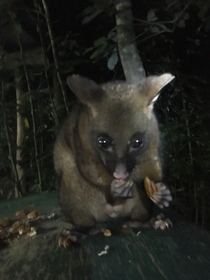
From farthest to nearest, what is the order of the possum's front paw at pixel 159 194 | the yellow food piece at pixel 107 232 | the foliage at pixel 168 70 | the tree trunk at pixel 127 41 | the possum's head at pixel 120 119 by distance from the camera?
the foliage at pixel 168 70
the tree trunk at pixel 127 41
the yellow food piece at pixel 107 232
the possum's front paw at pixel 159 194
the possum's head at pixel 120 119

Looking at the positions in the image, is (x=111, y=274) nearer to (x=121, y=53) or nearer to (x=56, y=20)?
(x=121, y=53)

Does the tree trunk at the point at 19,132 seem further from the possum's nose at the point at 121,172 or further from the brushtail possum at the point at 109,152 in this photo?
the possum's nose at the point at 121,172

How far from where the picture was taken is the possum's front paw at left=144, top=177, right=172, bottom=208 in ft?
6.21

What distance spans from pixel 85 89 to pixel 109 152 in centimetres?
24

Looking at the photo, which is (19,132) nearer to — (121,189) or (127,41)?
(127,41)

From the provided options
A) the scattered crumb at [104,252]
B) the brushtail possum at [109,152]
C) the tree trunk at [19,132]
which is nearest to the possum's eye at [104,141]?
the brushtail possum at [109,152]

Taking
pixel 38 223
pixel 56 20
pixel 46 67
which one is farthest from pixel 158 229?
pixel 56 20

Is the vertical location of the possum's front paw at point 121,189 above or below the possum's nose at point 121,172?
below

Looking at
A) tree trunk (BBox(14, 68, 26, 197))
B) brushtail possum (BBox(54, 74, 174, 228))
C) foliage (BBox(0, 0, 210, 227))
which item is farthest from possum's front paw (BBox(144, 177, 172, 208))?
tree trunk (BBox(14, 68, 26, 197))

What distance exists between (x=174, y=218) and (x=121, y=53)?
0.93 metres

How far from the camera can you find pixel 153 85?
1.85 metres

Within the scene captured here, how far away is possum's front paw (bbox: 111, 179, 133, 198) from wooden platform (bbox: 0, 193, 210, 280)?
7.4 inches

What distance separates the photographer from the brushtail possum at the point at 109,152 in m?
1.80

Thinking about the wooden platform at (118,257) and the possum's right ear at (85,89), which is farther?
the possum's right ear at (85,89)
